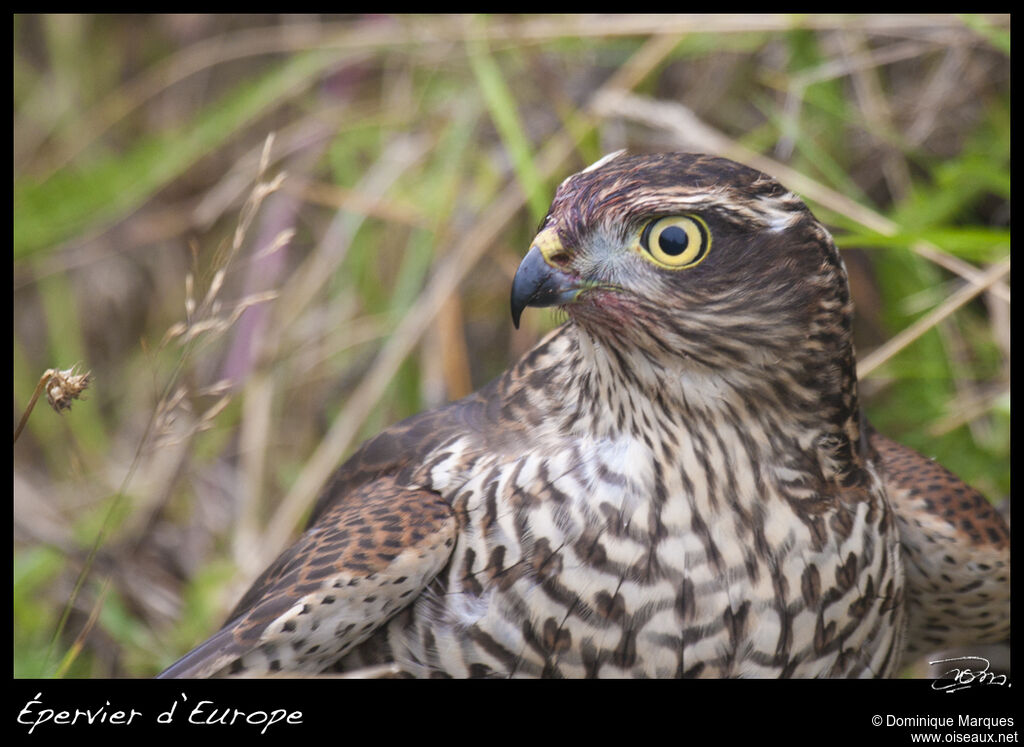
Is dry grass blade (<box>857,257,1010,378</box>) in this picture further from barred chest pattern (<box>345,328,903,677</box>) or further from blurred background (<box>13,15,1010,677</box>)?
barred chest pattern (<box>345,328,903,677</box>)

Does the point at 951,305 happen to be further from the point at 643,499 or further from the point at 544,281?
the point at 544,281

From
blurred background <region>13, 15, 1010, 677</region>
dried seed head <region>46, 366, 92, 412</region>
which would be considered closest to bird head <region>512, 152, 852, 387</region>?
dried seed head <region>46, 366, 92, 412</region>

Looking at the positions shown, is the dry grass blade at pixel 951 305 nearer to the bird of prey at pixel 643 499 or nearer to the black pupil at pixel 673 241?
the bird of prey at pixel 643 499

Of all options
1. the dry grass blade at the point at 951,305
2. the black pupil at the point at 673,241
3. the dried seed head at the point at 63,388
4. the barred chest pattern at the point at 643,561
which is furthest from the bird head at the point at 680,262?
the dried seed head at the point at 63,388
